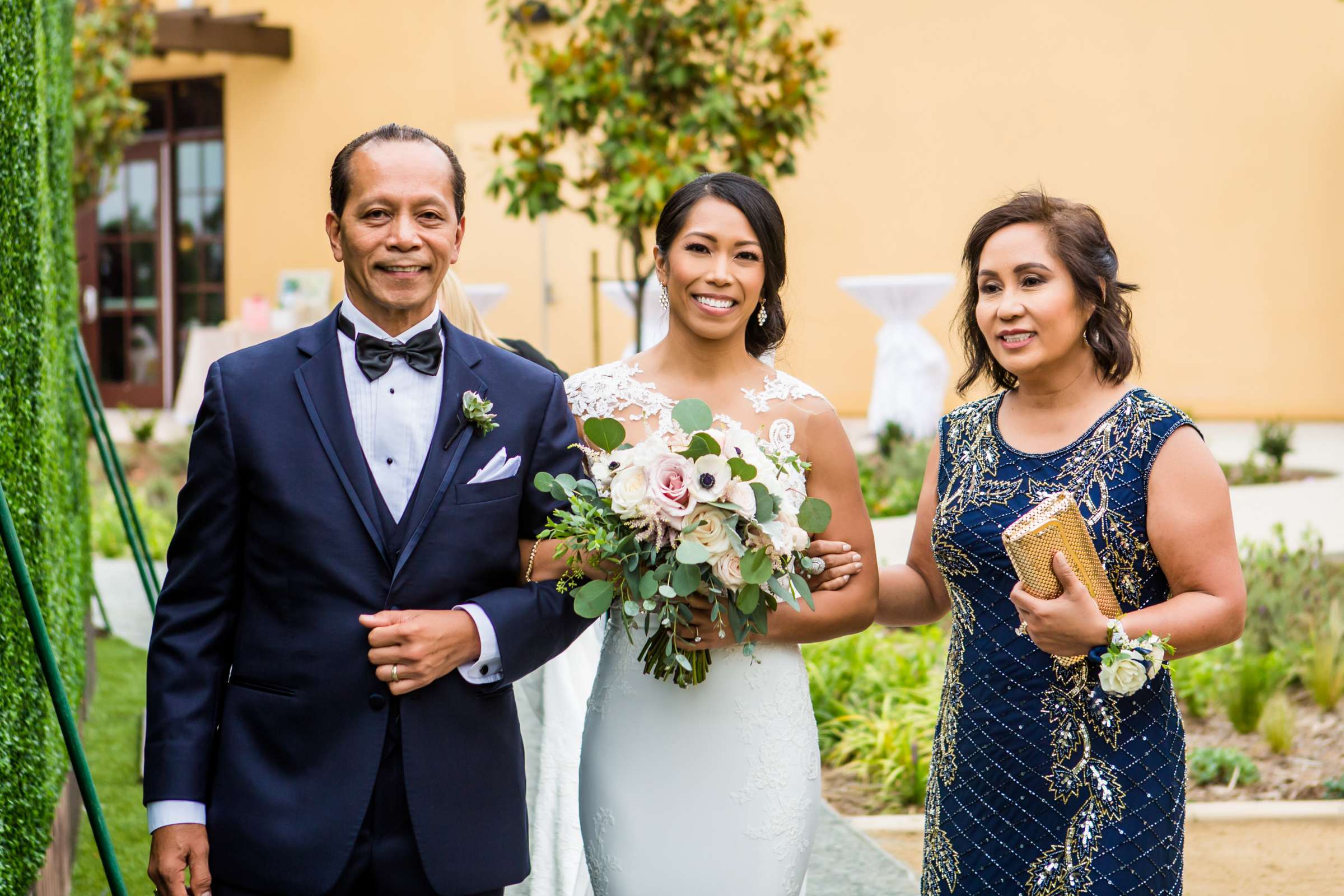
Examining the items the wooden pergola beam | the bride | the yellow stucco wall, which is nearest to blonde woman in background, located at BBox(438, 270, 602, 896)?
the bride

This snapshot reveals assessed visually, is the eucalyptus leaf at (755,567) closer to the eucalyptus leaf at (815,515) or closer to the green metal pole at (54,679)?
the eucalyptus leaf at (815,515)

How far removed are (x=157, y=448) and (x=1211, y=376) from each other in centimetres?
1161

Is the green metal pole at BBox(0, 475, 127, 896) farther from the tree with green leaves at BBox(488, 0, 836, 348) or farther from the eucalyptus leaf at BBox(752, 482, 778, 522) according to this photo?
the tree with green leaves at BBox(488, 0, 836, 348)

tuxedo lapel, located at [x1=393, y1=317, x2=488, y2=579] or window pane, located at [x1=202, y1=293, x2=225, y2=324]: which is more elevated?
tuxedo lapel, located at [x1=393, y1=317, x2=488, y2=579]

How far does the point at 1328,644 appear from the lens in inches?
245

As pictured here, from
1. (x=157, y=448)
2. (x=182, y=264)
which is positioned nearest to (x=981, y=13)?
(x=157, y=448)

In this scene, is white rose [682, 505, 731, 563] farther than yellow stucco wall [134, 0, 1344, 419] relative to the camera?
No

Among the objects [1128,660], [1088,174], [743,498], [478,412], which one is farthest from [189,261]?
[1128,660]

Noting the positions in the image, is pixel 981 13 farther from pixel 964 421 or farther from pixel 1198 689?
pixel 964 421

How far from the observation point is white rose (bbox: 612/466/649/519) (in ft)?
8.44

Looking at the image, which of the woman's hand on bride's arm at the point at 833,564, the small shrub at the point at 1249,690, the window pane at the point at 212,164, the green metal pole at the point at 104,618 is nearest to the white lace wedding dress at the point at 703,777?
the woman's hand on bride's arm at the point at 833,564

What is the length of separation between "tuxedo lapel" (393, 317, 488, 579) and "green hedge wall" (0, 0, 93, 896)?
1.26m

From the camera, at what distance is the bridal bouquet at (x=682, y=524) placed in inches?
100

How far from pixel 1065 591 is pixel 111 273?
19816 mm
